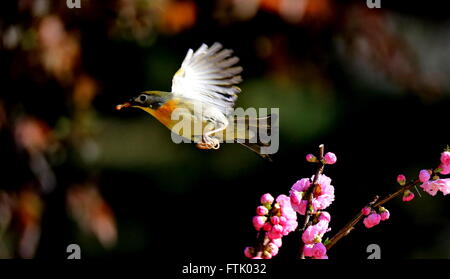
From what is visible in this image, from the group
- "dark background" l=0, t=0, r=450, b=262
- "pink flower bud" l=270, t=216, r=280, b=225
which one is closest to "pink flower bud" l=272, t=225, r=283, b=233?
"pink flower bud" l=270, t=216, r=280, b=225

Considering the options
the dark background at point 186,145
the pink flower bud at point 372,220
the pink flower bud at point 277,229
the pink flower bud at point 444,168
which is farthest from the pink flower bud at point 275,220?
the dark background at point 186,145

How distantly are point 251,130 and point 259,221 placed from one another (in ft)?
0.84

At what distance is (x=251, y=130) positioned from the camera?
904 mm

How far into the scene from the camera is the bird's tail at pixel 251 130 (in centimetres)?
90

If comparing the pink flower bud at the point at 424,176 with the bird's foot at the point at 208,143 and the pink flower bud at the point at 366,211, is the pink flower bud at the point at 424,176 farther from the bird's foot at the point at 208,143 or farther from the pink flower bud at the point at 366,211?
the bird's foot at the point at 208,143

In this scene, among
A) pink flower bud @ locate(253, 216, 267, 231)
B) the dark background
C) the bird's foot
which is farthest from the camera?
the dark background

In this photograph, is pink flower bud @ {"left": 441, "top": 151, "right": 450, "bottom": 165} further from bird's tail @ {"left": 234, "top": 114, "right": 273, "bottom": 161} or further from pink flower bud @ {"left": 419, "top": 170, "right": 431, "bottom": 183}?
bird's tail @ {"left": 234, "top": 114, "right": 273, "bottom": 161}

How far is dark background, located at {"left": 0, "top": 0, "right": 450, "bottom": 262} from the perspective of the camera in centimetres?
166

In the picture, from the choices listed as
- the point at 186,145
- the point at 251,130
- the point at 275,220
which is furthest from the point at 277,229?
the point at 186,145

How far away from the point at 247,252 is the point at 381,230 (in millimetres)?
1843

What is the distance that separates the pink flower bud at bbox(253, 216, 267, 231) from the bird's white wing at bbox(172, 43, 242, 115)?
9.8 inches

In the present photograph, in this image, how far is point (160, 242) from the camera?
8.32ft

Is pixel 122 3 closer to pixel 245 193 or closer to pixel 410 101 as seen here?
pixel 245 193

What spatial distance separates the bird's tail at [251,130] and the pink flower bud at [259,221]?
8.5 inches
